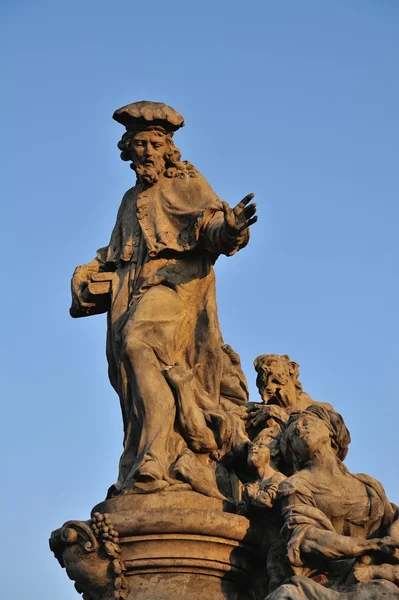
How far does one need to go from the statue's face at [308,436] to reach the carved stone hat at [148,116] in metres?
3.07

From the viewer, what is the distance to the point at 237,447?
14203mm

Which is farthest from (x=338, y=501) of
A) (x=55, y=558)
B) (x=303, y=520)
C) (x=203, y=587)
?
(x=55, y=558)

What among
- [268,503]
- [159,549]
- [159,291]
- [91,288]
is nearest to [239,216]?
[159,291]

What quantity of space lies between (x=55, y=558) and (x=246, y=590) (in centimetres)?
164

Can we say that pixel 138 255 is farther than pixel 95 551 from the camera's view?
Yes

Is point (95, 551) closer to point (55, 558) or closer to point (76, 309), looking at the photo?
point (55, 558)

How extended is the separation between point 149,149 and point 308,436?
317 cm

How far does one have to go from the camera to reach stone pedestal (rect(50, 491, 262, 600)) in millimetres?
13242

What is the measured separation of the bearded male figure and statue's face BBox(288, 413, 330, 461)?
2.56 feet

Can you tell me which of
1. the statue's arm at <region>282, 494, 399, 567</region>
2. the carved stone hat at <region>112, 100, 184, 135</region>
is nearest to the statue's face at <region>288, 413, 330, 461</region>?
the statue's arm at <region>282, 494, 399, 567</region>

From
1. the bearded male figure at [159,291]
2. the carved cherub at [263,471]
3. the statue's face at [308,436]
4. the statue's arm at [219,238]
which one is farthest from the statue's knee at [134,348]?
the statue's face at [308,436]

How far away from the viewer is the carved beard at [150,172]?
15.1 metres

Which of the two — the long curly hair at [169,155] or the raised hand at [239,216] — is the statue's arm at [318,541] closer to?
the raised hand at [239,216]

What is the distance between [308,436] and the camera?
44.9 feet
